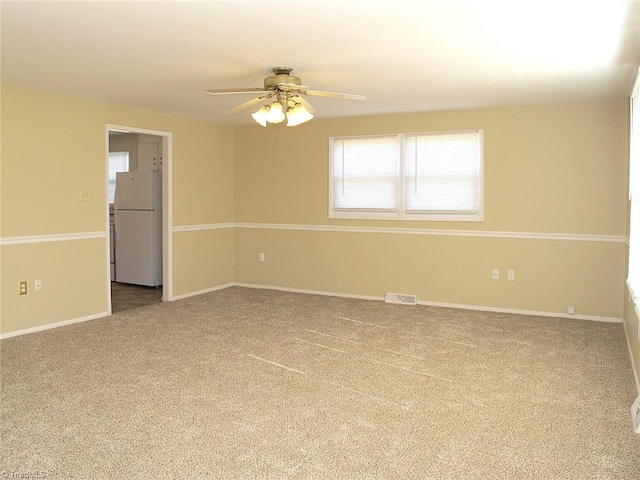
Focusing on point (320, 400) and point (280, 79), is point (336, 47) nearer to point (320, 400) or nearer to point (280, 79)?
point (280, 79)

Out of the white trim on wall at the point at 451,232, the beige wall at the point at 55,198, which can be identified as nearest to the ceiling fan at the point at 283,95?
the beige wall at the point at 55,198

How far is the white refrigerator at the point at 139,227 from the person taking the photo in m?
7.21

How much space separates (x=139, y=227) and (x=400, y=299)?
3756mm

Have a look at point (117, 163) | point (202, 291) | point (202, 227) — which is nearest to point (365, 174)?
point (202, 227)

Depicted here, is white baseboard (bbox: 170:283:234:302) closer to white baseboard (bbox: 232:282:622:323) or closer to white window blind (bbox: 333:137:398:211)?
white baseboard (bbox: 232:282:622:323)

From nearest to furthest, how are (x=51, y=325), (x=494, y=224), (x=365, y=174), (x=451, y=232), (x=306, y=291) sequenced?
(x=51, y=325), (x=494, y=224), (x=451, y=232), (x=365, y=174), (x=306, y=291)

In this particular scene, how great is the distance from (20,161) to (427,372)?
4.08 meters

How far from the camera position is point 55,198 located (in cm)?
518

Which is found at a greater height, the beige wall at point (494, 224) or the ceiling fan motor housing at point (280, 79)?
the ceiling fan motor housing at point (280, 79)

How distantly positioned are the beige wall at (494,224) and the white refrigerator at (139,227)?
1.48 meters

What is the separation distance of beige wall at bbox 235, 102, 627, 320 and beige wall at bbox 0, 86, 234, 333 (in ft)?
5.58

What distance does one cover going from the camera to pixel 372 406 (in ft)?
10.6

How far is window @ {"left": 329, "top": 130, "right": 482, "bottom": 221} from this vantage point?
607cm

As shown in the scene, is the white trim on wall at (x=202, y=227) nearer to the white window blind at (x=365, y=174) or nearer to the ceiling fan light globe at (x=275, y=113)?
the white window blind at (x=365, y=174)
